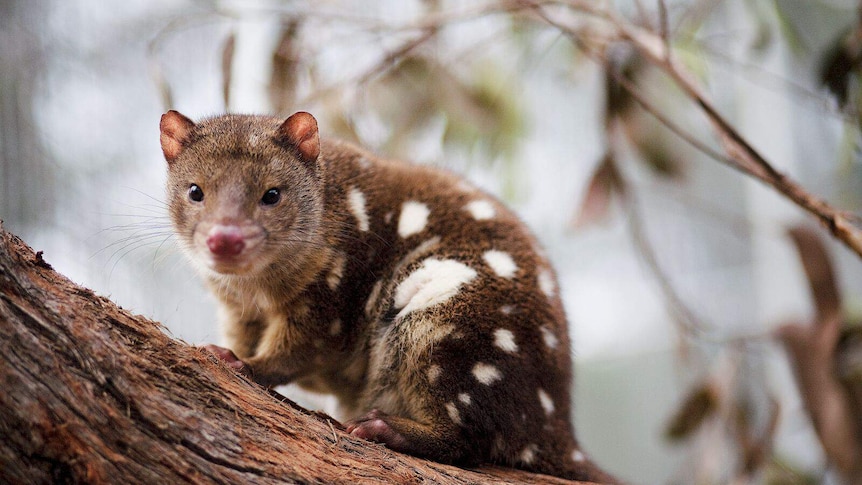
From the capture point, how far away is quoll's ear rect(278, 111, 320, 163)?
3434 millimetres

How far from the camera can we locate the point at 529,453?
3.23 m

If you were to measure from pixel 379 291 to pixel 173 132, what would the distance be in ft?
3.82

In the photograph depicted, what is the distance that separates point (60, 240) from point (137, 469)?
6.81ft

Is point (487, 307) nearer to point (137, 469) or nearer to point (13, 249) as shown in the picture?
point (137, 469)

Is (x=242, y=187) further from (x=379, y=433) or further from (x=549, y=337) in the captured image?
(x=549, y=337)

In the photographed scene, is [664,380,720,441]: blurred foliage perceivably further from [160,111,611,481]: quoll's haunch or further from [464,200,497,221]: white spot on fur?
[464,200,497,221]: white spot on fur

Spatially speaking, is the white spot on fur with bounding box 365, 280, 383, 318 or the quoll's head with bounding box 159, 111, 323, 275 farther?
the white spot on fur with bounding box 365, 280, 383, 318

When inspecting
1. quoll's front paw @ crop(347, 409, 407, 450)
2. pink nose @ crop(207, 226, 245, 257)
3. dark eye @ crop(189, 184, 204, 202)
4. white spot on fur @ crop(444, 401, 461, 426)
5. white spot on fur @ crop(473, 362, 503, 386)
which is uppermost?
dark eye @ crop(189, 184, 204, 202)

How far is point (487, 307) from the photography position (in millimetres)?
3250

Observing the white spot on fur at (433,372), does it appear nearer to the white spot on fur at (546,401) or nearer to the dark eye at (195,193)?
the white spot on fur at (546,401)

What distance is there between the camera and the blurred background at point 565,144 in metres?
3.96

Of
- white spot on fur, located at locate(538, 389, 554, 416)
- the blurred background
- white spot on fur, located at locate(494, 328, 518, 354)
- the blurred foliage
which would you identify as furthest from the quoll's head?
the blurred foliage

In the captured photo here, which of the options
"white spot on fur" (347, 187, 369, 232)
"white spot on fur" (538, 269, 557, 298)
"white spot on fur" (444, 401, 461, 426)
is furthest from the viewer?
"white spot on fur" (347, 187, 369, 232)

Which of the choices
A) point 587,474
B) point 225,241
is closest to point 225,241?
point 225,241
